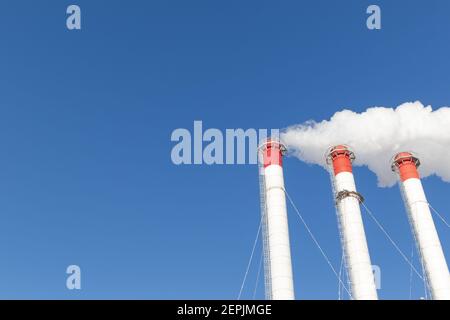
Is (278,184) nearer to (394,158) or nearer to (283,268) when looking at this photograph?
(283,268)

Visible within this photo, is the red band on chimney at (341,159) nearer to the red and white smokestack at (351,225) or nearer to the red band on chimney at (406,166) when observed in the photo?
the red and white smokestack at (351,225)

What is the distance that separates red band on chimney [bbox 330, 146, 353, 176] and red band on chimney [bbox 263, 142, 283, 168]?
5909 mm

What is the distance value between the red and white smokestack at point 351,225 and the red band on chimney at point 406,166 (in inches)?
283

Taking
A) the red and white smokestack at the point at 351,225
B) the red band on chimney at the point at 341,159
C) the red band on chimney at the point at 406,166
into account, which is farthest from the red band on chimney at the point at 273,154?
the red band on chimney at the point at 406,166

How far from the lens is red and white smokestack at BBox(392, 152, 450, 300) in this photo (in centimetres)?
→ 4409

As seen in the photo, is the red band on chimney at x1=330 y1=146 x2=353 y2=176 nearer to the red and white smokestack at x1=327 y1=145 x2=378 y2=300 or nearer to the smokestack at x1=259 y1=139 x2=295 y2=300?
the red and white smokestack at x1=327 y1=145 x2=378 y2=300

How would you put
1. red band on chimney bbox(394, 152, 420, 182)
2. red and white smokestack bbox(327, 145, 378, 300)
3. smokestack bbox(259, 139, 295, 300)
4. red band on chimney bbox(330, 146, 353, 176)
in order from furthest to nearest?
red band on chimney bbox(394, 152, 420, 182) → red band on chimney bbox(330, 146, 353, 176) → red and white smokestack bbox(327, 145, 378, 300) → smokestack bbox(259, 139, 295, 300)

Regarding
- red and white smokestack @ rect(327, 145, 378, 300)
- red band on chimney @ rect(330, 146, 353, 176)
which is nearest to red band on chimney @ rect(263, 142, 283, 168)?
red band on chimney @ rect(330, 146, 353, 176)

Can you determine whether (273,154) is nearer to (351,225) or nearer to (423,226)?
(351,225)

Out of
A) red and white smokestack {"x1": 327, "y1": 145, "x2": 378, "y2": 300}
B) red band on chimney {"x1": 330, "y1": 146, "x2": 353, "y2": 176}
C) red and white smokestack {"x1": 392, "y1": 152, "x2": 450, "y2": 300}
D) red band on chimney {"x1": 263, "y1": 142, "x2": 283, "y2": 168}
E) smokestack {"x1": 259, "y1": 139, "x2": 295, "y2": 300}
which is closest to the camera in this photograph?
smokestack {"x1": 259, "y1": 139, "x2": 295, "y2": 300}

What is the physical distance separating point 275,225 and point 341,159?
1169cm
